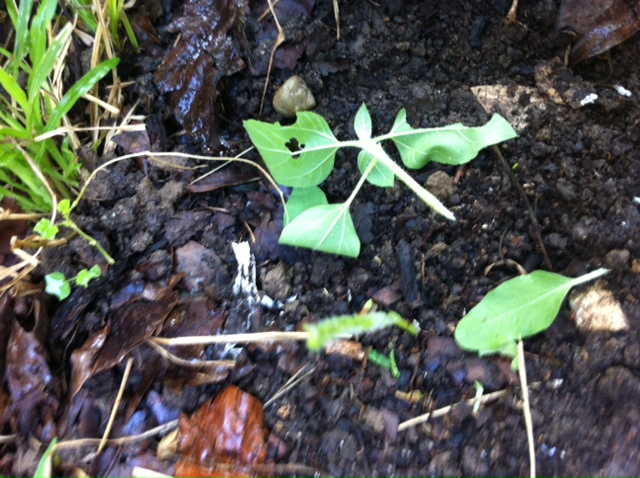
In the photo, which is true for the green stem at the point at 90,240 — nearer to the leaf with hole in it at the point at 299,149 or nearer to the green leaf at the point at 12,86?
the green leaf at the point at 12,86

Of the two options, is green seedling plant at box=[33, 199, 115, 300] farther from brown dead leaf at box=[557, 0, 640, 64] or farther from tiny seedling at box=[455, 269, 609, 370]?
brown dead leaf at box=[557, 0, 640, 64]

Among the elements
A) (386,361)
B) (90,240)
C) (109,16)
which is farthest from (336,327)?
(109,16)

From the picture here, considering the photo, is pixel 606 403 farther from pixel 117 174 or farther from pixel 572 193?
pixel 117 174

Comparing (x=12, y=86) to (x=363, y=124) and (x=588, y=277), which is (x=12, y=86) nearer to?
(x=363, y=124)

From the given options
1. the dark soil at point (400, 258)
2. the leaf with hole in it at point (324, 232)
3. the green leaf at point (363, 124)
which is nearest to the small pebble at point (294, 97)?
the dark soil at point (400, 258)

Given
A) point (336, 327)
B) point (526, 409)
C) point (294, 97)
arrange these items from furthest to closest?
point (294, 97) → point (526, 409) → point (336, 327)

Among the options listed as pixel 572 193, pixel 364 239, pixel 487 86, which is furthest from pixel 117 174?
pixel 572 193

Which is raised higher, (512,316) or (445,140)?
(445,140)
